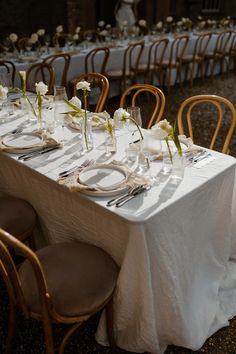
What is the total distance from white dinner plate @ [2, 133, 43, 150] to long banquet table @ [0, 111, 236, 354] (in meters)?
0.09

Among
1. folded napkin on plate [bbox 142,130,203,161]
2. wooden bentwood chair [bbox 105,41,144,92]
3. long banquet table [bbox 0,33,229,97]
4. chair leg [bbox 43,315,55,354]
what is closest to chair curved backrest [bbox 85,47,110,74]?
long banquet table [bbox 0,33,229,97]

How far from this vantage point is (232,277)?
2045 mm

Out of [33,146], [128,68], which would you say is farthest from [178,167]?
[128,68]

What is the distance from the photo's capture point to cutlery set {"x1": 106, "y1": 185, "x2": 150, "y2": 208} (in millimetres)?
1516

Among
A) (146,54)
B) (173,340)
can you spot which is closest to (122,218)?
(173,340)

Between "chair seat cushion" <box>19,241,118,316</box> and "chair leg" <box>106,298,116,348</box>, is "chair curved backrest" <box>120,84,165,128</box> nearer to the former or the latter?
"chair seat cushion" <box>19,241,118,316</box>

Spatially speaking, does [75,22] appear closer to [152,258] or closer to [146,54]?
[146,54]

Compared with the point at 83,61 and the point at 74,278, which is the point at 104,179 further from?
the point at 83,61

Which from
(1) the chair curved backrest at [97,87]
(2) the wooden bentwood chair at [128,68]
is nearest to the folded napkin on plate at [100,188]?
(1) the chair curved backrest at [97,87]

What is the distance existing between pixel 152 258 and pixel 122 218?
0.68ft

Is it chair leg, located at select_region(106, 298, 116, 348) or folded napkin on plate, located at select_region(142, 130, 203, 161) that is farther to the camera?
folded napkin on plate, located at select_region(142, 130, 203, 161)

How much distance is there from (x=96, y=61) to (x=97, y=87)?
1.13 metres

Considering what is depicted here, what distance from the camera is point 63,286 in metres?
1.51

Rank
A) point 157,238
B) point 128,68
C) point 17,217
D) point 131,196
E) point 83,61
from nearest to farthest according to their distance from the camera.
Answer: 1. point 157,238
2. point 131,196
3. point 17,217
4. point 83,61
5. point 128,68
